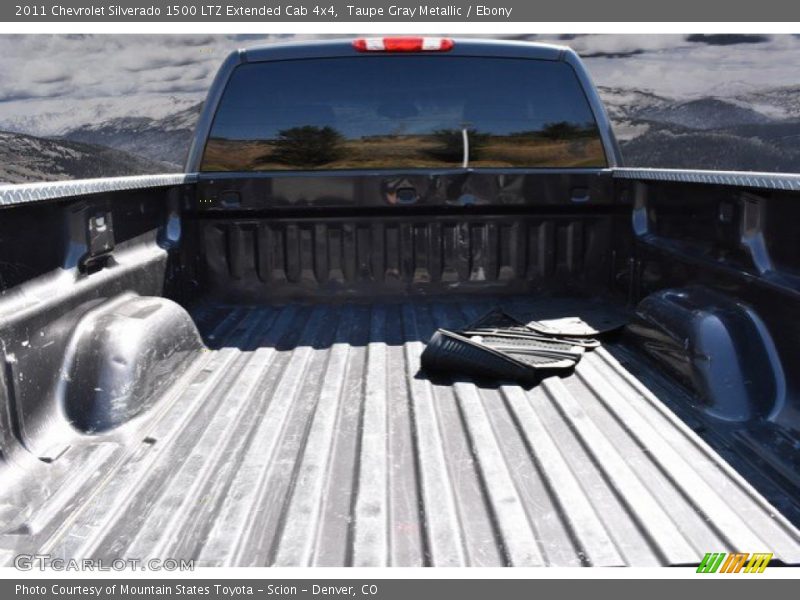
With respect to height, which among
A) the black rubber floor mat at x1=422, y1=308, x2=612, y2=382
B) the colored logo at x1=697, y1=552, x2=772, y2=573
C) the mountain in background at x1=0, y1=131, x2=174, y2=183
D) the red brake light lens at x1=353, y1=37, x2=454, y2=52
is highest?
the red brake light lens at x1=353, y1=37, x2=454, y2=52

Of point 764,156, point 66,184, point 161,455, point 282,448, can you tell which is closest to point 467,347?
point 282,448

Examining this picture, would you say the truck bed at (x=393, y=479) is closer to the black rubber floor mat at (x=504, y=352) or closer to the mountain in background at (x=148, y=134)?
the black rubber floor mat at (x=504, y=352)

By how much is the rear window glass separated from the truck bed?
1.42 meters

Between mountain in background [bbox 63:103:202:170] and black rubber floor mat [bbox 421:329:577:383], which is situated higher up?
mountain in background [bbox 63:103:202:170]

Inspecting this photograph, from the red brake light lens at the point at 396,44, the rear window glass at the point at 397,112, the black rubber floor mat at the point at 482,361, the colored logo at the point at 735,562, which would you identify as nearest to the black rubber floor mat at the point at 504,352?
the black rubber floor mat at the point at 482,361

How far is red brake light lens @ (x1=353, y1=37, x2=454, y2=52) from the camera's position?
4.04 m

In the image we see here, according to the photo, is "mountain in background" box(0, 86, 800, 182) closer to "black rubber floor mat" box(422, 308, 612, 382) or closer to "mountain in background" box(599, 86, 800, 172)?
"mountain in background" box(599, 86, 800, 172)

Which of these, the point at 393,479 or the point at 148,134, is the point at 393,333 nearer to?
the point at 393,479

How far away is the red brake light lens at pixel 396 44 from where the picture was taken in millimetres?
4043

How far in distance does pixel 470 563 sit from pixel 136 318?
5.76ft

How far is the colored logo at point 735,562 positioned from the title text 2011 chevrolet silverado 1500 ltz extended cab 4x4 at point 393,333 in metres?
0.04

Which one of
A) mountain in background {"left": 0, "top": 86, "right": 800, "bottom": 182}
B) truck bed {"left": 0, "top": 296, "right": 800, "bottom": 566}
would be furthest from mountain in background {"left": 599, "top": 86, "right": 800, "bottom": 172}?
truck bed {"left": 0, "top": 296, "right": 800, "bottom": 566}

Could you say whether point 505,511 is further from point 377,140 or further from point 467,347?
point 377,140

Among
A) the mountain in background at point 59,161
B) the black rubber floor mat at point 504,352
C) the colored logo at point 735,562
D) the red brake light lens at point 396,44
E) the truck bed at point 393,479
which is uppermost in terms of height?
the red brake light lens at point 396,44
